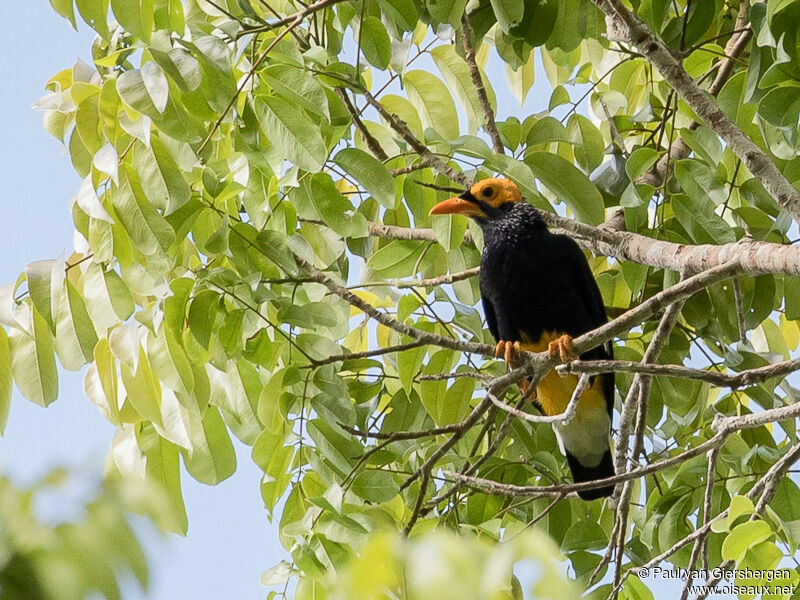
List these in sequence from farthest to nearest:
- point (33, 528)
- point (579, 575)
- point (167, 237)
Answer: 1. point (579, 575)
2. point (167, 237)
3. point (33, 528)

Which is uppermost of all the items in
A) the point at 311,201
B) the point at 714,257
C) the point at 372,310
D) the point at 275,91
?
the point at 275,91

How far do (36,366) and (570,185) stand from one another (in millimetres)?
1579

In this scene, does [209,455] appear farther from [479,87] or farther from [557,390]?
[557,390]

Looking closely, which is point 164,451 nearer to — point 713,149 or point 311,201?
point 311,201

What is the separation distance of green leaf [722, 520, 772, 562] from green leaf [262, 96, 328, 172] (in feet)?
4.05

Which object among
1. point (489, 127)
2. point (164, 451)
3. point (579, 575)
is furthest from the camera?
point (489, 127)

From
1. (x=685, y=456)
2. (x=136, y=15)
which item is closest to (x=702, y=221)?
(x=685, y=456)

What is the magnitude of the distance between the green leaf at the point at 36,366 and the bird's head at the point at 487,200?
144 cm

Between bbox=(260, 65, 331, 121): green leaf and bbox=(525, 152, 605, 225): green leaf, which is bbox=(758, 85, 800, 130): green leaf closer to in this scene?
bbox=(525, 152, 605, 225): green leaf

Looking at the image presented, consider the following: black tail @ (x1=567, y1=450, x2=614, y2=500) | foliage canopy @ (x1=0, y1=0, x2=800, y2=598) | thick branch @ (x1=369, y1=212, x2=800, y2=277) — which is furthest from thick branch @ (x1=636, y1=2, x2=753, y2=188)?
black tail @ (x1=567, y1=450, x2=614, y2=500)

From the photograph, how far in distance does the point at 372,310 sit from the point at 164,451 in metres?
0.70

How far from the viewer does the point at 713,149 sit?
107 inches

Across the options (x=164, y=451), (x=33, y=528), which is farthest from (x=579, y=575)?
(x=33, y=528)

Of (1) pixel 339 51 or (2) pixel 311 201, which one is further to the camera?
(1) pixel 339 51
